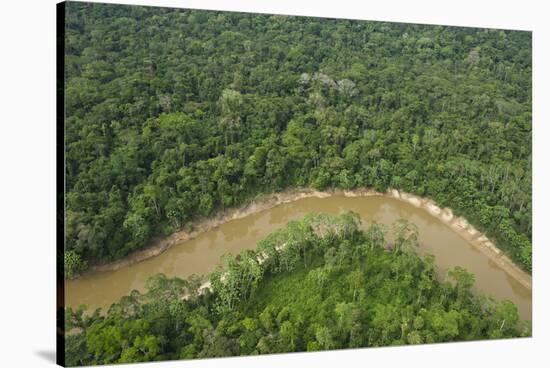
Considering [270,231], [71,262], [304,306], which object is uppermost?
[270,231]

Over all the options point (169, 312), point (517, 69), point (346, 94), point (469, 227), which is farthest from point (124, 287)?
point (517, 69)

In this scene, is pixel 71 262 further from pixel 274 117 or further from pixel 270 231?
pixel 274 117

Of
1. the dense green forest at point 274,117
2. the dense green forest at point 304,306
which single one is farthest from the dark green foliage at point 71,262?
the dense green forest at point 304,306

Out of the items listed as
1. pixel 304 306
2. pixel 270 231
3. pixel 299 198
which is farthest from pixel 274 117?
pixel 304 306

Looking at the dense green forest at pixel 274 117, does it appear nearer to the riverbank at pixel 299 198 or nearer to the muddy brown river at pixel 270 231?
the riverbank at pixel 299 198

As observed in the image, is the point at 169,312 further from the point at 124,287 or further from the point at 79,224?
the point at 79,224

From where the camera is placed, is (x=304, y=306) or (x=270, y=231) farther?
(x=270, y=231)

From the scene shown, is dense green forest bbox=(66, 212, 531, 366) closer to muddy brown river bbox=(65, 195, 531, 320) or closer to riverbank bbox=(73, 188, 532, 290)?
muddy brown river bbox=(65, 195, 531, 320)
